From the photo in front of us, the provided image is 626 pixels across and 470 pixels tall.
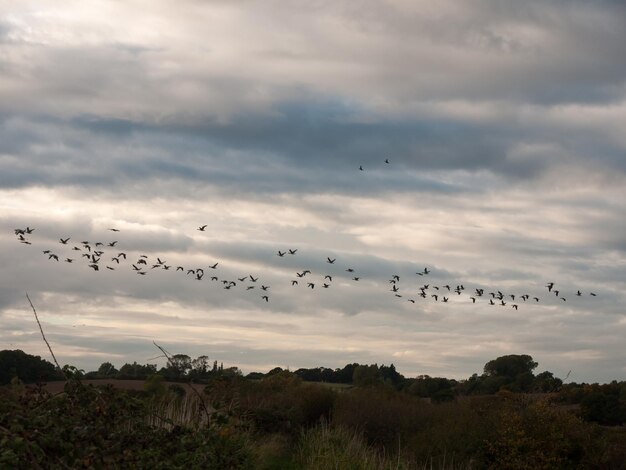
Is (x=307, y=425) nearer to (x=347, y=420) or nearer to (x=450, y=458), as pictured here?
(x=347, y=420)

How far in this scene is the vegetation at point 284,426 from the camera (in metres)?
7.89

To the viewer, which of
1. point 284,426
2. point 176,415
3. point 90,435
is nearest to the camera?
point 90,435

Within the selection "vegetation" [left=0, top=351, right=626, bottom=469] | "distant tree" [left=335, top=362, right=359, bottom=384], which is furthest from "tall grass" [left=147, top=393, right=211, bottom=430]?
"distant tree" [left=335, top=362, right=359, bottom=384]

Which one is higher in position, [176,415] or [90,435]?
[90,435]

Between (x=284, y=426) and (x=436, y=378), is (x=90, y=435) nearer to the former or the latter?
(x=284, y=426)

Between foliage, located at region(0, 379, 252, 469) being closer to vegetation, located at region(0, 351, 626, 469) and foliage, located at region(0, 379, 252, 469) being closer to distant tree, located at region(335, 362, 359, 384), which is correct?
vegetation, located at region(0, 351, 626, 469)

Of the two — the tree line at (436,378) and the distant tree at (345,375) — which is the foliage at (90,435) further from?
the distant tree at (345,375)

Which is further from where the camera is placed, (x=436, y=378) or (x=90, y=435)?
(x=436, y=378)

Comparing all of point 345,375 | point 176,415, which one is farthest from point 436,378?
point 176,415

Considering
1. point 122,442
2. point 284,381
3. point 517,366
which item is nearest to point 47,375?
point 122,442

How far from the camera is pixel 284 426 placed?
40469 mm

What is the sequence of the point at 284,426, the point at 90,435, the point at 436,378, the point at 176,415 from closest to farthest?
the point at 90,435 < the point at 176,415 < the point at 284,426 < the point at 436,378

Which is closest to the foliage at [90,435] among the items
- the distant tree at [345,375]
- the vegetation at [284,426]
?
the vegetation at [284,426]

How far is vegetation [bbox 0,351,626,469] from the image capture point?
789 centimetres
